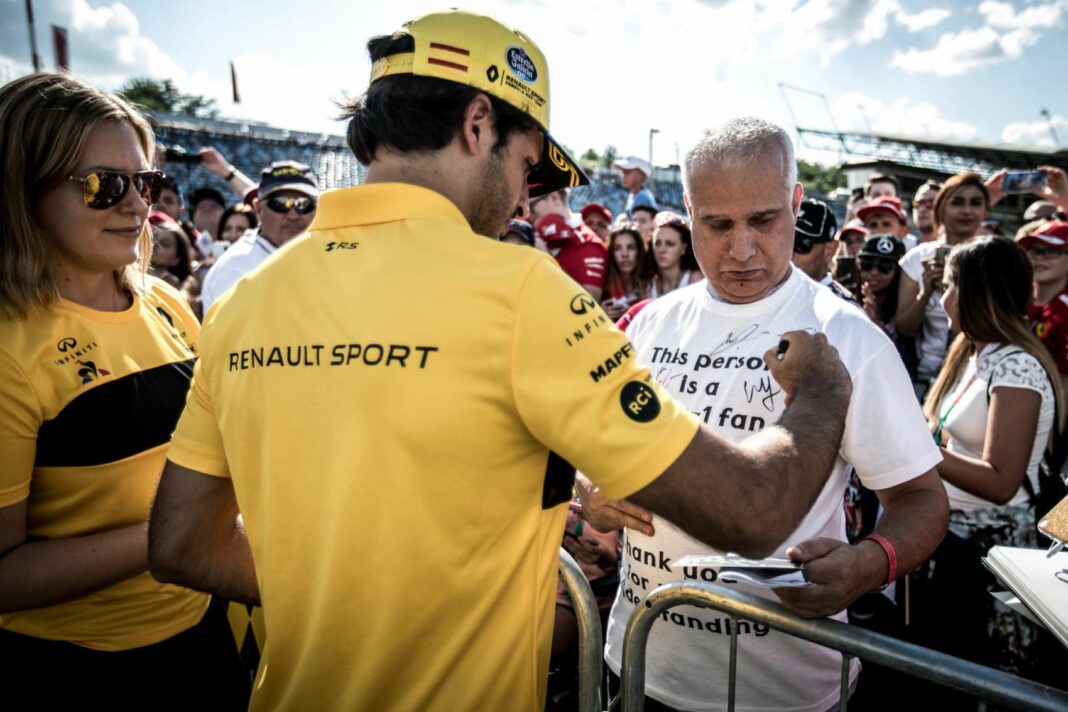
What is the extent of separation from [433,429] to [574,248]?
19.5ft

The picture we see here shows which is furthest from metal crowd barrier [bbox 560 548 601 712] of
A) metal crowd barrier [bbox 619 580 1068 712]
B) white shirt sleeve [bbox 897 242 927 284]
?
white shirt sleeve [bbox 897 242 927 284]

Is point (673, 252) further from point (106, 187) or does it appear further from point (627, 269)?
point (106, 187)

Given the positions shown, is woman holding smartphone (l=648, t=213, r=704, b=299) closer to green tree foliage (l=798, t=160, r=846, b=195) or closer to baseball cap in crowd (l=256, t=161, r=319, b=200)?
baseball cap in crowd (l=256, t=161, r=319, b=200)

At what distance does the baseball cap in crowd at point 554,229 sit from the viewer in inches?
271

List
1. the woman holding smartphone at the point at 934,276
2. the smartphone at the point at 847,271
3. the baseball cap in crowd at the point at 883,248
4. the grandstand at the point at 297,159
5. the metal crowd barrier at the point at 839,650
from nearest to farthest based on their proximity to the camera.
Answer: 1. the metal crowd barrier at the point at 839,650
2. the woman holding smartphone at the point at 934,276
3. the baseball cap in crowd at the point at 883,248
4. the smartphone at the point at 847,271
5. the grandstand at the point at 297,159

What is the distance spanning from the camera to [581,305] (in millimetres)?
1175

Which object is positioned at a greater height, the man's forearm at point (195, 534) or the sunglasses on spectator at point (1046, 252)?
the sunglasses on spectator at point (1046, 252)

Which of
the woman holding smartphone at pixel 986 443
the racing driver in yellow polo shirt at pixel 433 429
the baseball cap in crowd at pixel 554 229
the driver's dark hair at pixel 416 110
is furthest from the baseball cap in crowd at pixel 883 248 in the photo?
the driver's dark hair at pixel 416 110

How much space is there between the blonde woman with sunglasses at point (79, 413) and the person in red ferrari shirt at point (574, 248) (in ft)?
16.4

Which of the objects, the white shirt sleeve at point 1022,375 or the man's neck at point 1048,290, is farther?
the man's neck at point 1048,290

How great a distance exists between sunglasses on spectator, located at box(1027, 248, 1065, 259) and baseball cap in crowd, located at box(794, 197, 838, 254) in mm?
1689

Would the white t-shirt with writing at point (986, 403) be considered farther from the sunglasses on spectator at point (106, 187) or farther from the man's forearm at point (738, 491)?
the sunglasses on spectator at point (106, 187)

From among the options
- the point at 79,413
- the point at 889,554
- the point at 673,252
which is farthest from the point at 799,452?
the point at 673,252

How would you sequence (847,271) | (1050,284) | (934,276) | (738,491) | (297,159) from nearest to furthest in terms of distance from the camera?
(738,491)
(1050,284)
(934,276)
(847,271)
(297,159)
